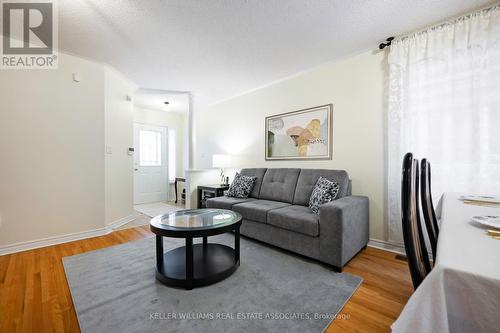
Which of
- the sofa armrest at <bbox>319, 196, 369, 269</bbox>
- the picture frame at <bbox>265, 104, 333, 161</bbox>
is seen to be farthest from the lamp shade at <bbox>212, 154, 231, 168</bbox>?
the sofa armrest at <bbox>319, 196, 369, 269</bbox>

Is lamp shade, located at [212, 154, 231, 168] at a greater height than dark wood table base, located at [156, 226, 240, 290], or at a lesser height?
greater

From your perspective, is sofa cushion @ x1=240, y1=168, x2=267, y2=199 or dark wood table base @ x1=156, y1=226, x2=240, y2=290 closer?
dark wood table base @ x1=156, y1=226, x2=240, y2=290

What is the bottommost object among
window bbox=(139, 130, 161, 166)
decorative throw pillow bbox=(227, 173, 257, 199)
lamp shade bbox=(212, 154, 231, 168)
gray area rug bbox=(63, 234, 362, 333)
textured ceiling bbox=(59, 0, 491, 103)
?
gray area rug bbox=(63, 234, 362, 333)

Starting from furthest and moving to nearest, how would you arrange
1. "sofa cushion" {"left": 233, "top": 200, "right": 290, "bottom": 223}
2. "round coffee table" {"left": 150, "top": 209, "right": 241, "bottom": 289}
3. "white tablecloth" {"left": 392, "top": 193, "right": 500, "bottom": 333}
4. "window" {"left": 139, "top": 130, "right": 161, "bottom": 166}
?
"window" {"left": 139, "top": 130, "right": 161, "bottom": 166}
"sofa cushion" {"left": 233, "top": 200, "right": 290, "bottom": 223}
"round coffee table" {"left": 150, "top": 209, "right": 241, "bottom": 289}
"white tablecloth" {"left": 392, "top": 193, "right": 500, "bottom": 333}

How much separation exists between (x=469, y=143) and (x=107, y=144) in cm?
431

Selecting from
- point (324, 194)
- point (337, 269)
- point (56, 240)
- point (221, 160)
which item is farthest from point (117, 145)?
point (337, 269)

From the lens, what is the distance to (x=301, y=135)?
320cm

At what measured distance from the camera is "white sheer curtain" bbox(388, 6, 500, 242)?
6.04ft

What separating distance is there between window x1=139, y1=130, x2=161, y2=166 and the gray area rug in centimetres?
341

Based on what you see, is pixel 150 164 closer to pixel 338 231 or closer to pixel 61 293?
pixel 61 293

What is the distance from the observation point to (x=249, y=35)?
2.29 m

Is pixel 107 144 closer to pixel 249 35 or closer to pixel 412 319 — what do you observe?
pixel 249 35

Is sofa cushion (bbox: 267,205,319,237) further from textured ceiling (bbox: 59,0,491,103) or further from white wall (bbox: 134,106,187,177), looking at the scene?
white wall (bbox: 134,106,187,177)

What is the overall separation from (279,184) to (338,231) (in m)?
1.30
